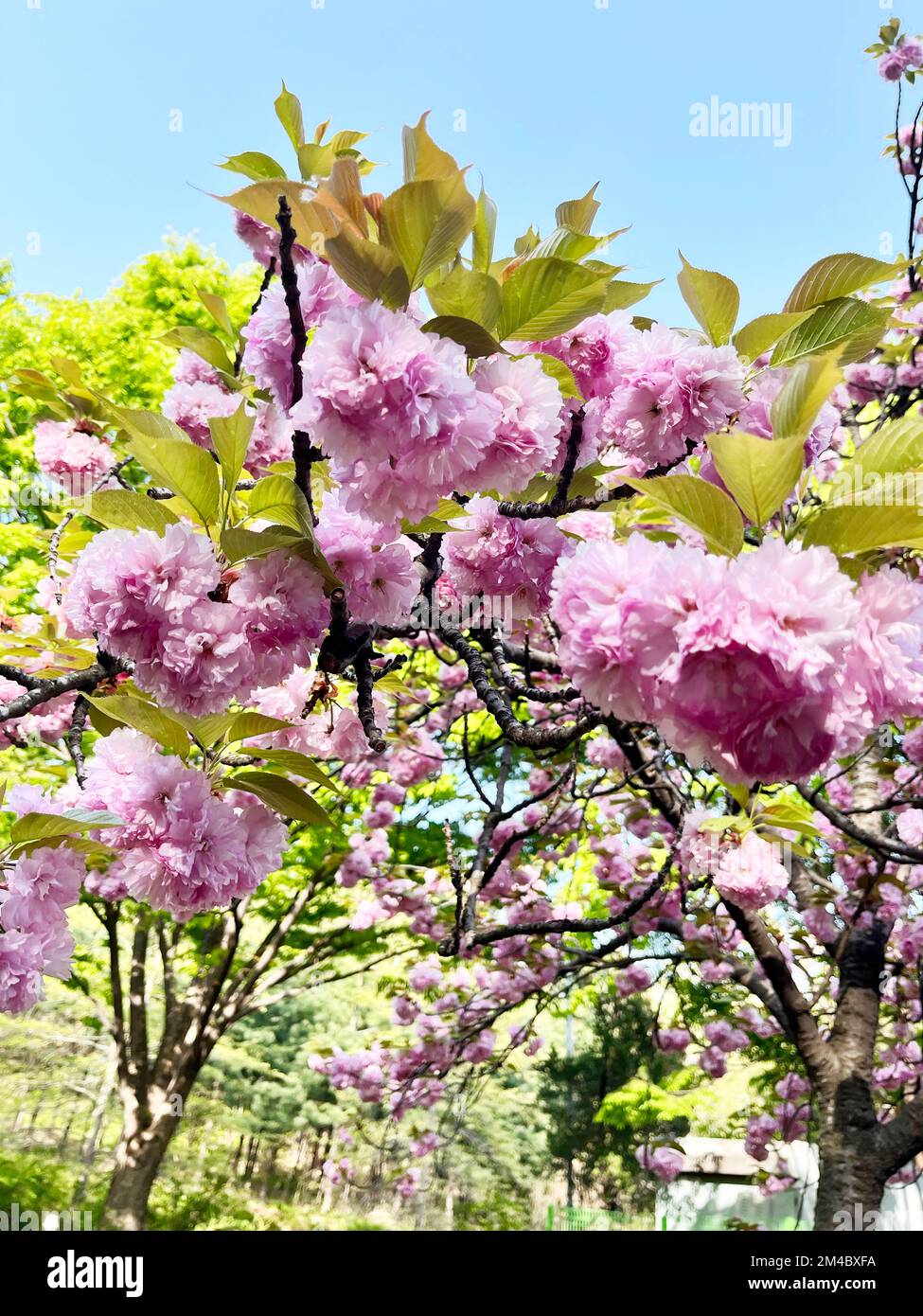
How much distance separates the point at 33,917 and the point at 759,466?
1204mm

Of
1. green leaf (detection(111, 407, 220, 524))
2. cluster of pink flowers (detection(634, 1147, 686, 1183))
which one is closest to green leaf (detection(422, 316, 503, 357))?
green leaf (detection(111, 407, 220, 524))

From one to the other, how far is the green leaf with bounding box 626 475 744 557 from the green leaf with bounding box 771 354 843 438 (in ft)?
0.29

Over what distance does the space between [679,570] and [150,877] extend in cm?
92

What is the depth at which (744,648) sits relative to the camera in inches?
27.2

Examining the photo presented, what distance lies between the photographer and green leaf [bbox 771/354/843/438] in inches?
28.8

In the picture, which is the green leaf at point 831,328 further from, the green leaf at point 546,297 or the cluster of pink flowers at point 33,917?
the cluster of pink flowers at point 33,917

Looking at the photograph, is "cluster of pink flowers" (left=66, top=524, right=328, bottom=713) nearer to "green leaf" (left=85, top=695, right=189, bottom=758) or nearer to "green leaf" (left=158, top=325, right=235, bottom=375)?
"green leaf" (left=85, top=695, right=189, bottom=758)

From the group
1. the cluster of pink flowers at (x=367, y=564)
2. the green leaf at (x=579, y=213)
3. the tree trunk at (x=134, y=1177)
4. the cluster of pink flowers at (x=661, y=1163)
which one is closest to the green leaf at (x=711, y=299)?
the green leaf at (x=579, y=213)

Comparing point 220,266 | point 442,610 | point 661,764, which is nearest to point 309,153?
point 442,610

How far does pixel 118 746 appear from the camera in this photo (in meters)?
1.25

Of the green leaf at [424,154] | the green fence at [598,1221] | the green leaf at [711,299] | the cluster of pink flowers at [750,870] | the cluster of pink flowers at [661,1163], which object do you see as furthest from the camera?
the green fence at [598,1221]

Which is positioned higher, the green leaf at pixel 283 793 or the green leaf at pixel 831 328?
the green leaf at pixel 831 328

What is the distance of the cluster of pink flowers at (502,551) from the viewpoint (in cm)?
141

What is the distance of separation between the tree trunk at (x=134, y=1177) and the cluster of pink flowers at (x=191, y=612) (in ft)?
27.0
